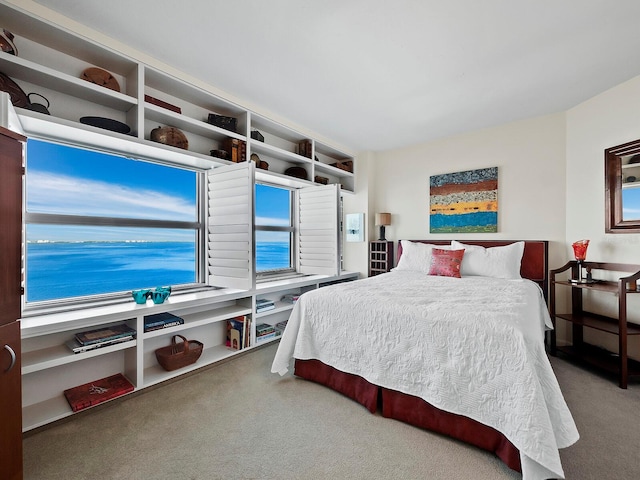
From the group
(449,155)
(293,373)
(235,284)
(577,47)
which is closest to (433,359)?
(293,373)

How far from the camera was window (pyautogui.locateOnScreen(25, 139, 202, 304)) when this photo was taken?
2.12 meters

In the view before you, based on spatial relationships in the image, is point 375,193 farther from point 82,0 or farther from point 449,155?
point 82,0

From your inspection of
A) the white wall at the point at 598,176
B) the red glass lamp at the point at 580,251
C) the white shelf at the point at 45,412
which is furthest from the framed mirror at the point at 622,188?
the white shelf at the point at 45,412

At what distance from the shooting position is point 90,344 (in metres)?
1.94

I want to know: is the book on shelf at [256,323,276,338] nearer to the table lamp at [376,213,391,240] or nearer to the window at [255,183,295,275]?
the window at [255,183,295,275]

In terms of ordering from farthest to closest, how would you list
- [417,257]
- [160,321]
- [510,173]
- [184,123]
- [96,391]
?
1. [417,257]
2. [510,173]
3. [184,123]
4. [160,321]
5. [96,391]

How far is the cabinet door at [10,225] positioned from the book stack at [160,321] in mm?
1108

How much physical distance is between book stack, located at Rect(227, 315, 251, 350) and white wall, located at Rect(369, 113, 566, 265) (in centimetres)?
262

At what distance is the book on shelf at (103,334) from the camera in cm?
197

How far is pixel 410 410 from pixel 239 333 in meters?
1.71

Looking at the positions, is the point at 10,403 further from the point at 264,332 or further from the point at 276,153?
the point at 276,153

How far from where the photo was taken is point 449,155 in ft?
12.9

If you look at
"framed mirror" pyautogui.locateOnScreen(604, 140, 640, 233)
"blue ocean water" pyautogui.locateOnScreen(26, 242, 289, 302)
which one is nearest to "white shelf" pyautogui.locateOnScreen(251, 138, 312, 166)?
"blue ocean water" pyautogui.locateOnScreen(26, 242, 289, 302)

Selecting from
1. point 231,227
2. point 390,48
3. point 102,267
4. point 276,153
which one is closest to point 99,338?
point 102,267
